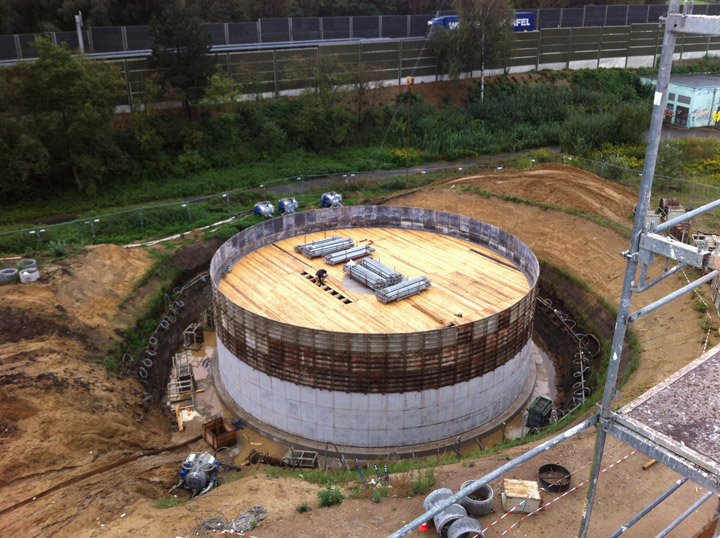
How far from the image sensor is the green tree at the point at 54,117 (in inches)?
1508

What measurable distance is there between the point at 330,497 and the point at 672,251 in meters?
11.3

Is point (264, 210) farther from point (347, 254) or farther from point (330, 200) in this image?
point (347, 254)

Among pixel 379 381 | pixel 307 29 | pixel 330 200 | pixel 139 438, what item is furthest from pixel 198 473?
pixel 307 29

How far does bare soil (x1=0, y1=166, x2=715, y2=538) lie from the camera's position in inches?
641

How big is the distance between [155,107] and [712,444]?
160 ft

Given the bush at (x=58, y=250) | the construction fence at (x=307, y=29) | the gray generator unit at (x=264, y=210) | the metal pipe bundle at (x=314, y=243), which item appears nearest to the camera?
the metal pipe bundle at (x=314, y=243)

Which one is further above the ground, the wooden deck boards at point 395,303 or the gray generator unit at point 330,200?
the gray generator unit at point 330,200

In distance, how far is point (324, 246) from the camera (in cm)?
3119

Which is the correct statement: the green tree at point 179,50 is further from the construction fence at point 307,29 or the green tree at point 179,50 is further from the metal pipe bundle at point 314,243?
the metal pipe bundle at point 314,243

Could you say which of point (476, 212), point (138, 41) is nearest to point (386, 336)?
point (476, 212)

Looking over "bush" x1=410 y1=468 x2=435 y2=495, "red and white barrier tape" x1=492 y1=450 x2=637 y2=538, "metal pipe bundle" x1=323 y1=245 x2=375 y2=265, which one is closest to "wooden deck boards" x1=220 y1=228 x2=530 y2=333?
"metal pipe bundle" x1=323 y1=245 x2=375 y2=265

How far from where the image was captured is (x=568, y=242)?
3478 cm

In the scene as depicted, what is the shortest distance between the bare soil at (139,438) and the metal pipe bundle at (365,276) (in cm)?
926


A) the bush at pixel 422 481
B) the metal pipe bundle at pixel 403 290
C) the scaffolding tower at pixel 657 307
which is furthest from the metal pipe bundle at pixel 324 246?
the scaffolding tower at pixel 657 307
